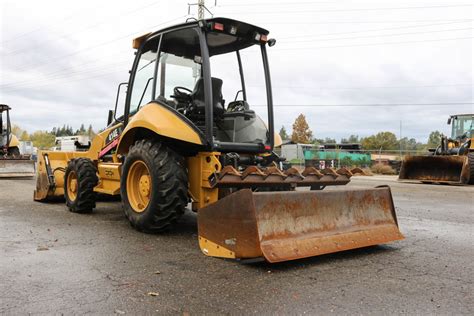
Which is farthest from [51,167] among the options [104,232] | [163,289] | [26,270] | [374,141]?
[374,141]

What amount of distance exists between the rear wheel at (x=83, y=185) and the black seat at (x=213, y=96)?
2640mm

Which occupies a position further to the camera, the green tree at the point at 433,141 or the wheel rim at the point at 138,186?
the green tree at the point at 433,141

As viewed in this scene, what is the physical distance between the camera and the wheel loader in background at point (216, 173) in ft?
14.3

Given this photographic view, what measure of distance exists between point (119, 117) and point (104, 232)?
2310 millimetres

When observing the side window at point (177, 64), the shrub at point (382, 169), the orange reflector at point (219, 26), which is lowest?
the shrub at point (382, 169)

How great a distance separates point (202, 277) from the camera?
151 inches

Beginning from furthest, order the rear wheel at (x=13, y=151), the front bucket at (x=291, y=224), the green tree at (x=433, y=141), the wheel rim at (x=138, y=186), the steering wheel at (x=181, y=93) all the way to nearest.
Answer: the green tree at (x=433, y=141), the rear wheel at (x=13, y=151), the steering wheel at (x=181, y=93), the wheel rim at (x=138, y=186), the front bucket at (x=291, y=224)

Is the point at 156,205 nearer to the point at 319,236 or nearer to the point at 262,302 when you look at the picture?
the point at 319,236

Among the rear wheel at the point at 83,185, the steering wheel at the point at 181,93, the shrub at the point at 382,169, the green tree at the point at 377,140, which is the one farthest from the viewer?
the green tree at the point at 377,140

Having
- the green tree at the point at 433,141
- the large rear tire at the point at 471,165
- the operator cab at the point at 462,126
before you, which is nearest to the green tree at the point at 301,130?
the green tree at the point at 433,141

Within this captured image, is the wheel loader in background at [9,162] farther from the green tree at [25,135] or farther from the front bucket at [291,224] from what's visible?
the green tree at [25,135]

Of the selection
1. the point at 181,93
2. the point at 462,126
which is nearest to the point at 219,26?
the point at 181,93

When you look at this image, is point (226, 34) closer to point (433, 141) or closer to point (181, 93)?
point (181, 93)

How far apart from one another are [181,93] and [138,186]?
4.71 ft
